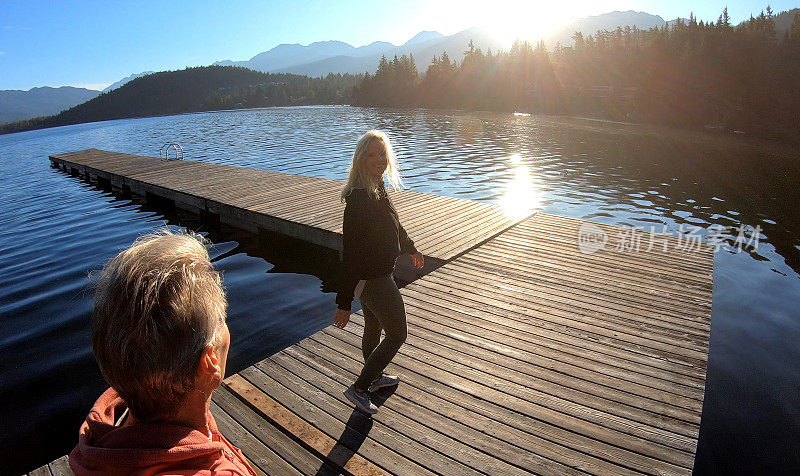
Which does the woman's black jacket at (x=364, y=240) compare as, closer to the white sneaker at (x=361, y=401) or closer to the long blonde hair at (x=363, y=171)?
the long blonde hair at (x=363, y=171)

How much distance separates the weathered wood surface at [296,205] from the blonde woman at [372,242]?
12.9ft

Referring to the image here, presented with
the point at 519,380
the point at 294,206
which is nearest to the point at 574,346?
the point at 519,380

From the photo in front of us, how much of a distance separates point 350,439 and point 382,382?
0.69 meters

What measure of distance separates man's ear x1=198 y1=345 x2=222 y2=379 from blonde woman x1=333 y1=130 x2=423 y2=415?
2.11m

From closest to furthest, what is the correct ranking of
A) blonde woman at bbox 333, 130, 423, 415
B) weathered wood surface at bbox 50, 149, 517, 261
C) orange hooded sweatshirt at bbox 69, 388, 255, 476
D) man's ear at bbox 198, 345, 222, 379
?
orange hooded sweatshirt at bbox 69, 388, 255, 476
man's ear at bbox 198, 345, 222, 379
blonde woman at bbox 333, 130, 423, 415
weathered wood surface at bbox 50, 149, 517, 261

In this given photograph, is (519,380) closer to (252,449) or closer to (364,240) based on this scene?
(364,240)

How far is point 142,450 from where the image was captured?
3.54 feet

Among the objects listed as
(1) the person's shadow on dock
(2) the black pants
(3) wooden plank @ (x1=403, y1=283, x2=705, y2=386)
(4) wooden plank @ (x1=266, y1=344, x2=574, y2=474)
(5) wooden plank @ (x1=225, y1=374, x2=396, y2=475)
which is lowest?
(3) wooden plank @ (x1=403, y1=283, x2=705, y2=386)

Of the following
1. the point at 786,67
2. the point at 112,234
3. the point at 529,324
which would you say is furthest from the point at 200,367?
the point at 786,67

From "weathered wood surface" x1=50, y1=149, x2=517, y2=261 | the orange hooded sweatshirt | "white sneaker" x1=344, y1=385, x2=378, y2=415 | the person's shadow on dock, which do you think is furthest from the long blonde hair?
"weathered wood surface" x1=50, y1=149, x2=517, y2=261

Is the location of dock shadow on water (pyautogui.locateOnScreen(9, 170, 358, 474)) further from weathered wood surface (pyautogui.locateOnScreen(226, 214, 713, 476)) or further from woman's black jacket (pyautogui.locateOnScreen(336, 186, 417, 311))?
weathered wood surface (pyautogui.locateOnScreen(226, 214, 713, 476))

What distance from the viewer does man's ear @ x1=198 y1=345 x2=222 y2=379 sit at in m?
1.30

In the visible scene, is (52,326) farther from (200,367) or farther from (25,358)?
(200,367)

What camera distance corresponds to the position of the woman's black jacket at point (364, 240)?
3.48 meters
